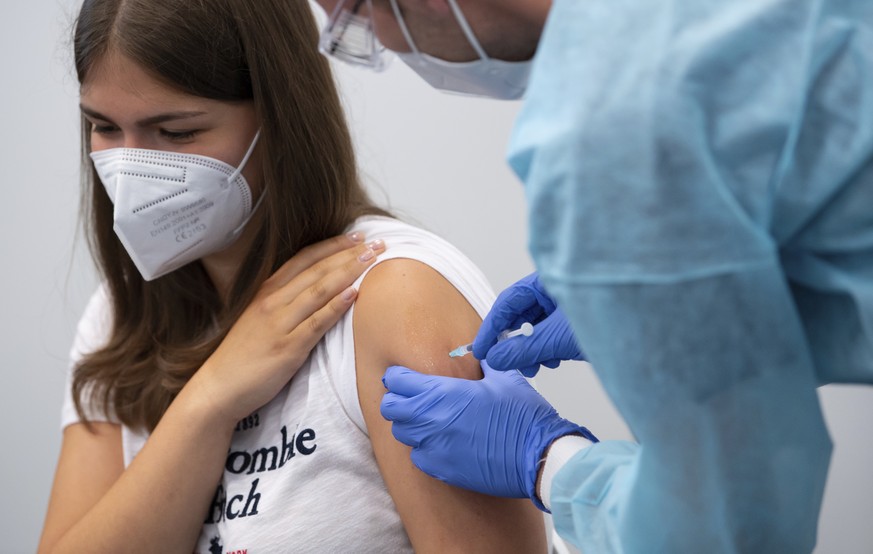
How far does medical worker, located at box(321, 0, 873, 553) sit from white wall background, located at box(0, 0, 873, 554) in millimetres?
1573

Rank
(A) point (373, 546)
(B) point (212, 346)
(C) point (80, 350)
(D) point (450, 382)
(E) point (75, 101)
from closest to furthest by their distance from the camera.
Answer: (D) point (450, 382) → (A) point (373, 546) → (B) point (212, 346) → (C) point (80, 350) → (E) point (75, 101)

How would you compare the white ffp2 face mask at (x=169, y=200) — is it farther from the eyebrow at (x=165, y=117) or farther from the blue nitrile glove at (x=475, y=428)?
the blue nitrile glove at (x=475, y=428)

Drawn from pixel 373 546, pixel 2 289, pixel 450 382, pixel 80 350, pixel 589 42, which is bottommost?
pixel 2 289

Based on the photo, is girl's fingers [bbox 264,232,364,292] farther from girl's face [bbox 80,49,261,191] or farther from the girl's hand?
girl's face [bbox 80,49,261,191]

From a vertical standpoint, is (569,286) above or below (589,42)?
below

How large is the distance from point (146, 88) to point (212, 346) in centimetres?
46

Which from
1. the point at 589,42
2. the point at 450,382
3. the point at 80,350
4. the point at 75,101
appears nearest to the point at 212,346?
the point at 80,350

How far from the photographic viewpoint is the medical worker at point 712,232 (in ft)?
2.06

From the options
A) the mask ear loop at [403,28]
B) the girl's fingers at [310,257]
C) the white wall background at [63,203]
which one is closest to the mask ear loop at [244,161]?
the girl's fingers at [310,257]

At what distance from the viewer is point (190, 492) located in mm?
1324

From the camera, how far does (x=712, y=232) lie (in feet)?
2.06

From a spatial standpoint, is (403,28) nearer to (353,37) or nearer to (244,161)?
(353,37)

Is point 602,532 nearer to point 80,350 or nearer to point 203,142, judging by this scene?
point 203,142

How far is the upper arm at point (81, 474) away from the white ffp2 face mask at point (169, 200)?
1.24 feet
